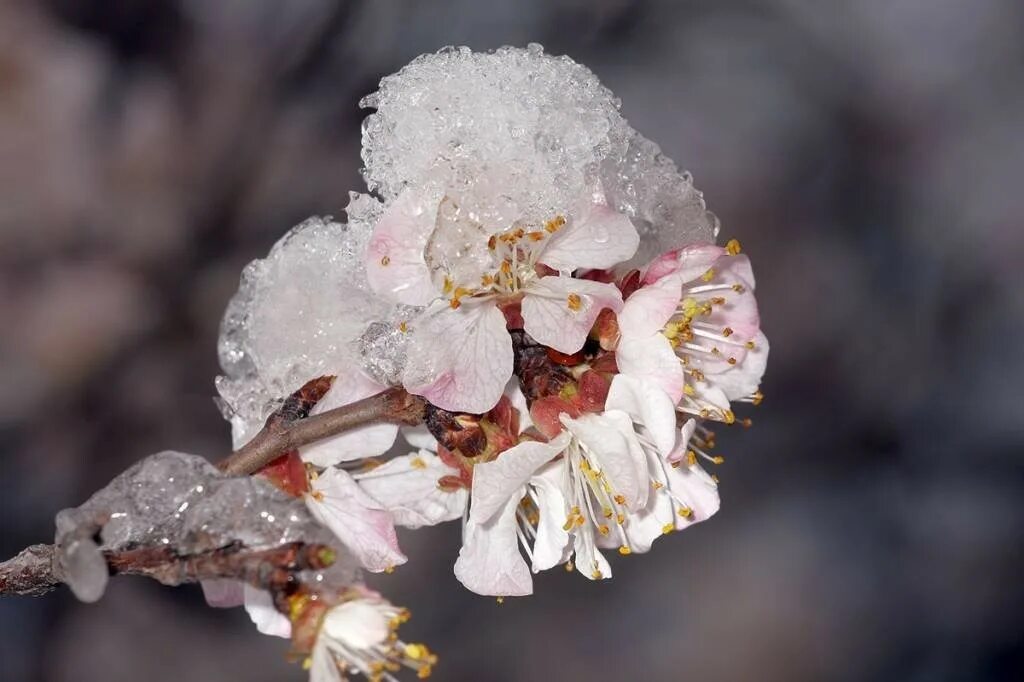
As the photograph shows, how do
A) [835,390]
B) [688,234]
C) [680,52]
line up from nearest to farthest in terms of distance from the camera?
1. [688,234]
2. [680,52]
3. [835,390]

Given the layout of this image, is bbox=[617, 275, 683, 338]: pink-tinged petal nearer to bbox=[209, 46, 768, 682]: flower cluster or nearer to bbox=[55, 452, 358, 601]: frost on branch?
bbox=[209, 46, 768, 682]: flower cluster

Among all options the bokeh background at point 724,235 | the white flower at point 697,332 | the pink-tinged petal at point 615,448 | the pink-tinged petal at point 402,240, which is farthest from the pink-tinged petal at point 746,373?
the bokeh background at point 724,235

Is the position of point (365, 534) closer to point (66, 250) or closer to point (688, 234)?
point (688, 234)

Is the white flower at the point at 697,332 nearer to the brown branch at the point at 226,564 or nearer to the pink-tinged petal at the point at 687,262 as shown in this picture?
the pink-tinged petal at the point at 687,262

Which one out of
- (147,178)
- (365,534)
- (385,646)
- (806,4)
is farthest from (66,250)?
(806,4)

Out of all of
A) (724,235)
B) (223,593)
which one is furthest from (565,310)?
(724,235)

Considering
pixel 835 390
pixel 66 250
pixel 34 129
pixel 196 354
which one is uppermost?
pixel 34 129

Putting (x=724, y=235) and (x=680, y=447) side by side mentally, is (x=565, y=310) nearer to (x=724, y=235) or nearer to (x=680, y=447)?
(x=680, y=447)
